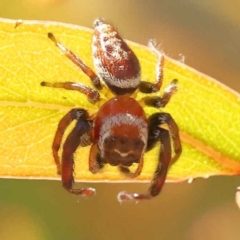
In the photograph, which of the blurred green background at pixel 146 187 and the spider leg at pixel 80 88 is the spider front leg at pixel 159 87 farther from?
the blurred green background at pixel 146 187

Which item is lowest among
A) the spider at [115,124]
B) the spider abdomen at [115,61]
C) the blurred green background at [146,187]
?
the blurred green background at [146,187]

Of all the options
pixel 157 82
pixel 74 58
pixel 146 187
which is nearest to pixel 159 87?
pixel 157 82

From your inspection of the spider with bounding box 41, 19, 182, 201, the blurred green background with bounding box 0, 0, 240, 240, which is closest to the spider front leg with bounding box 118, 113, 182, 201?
the spider with bounding box 41, 19, 182, 201

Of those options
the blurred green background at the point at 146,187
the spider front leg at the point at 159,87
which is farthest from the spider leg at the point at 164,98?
the blurred green background at the point at 146,187

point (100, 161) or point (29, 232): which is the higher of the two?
point (100, 161)

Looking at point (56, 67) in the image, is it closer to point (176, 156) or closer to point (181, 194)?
point (176, 156)

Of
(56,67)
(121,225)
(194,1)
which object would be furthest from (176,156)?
(194,1)

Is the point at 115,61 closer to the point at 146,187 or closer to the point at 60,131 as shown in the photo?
the point at 60,131

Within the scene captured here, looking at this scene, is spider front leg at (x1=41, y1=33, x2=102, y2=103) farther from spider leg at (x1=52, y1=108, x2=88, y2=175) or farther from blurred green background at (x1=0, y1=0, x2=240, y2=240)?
blurred green background at (x1=0, y1=0, x2=240, y2=240)
